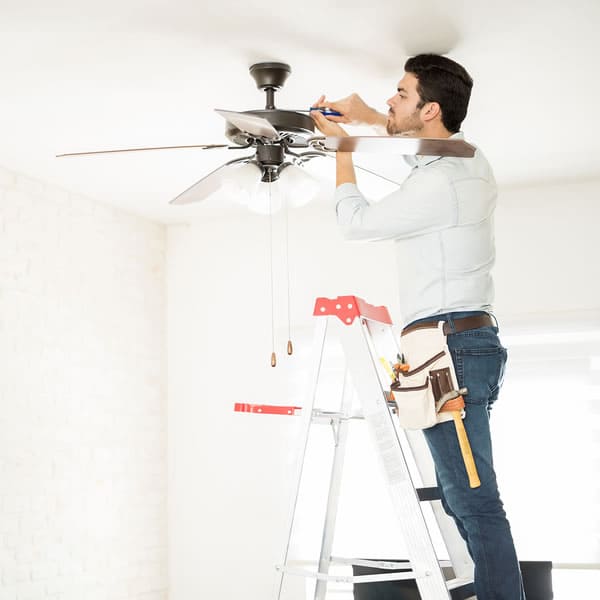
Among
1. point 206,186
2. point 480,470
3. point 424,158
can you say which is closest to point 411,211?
point 424,158

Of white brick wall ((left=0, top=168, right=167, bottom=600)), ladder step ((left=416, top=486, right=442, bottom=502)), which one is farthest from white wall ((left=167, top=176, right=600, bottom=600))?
ladder step ((left=416, top=486, right=442, bottom=502))

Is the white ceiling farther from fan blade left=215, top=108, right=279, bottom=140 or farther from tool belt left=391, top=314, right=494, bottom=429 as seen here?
tool belt left=391, top=314, right=494, bottom=429

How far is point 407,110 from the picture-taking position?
7.84 ft

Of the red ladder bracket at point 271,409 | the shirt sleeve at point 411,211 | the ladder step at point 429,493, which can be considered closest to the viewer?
the shirt sleeve at point 411,211

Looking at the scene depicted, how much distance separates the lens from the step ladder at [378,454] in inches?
89.7

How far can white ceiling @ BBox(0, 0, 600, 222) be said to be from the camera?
8.41ft

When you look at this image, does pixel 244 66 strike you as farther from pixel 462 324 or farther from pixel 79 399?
pixel 79 399

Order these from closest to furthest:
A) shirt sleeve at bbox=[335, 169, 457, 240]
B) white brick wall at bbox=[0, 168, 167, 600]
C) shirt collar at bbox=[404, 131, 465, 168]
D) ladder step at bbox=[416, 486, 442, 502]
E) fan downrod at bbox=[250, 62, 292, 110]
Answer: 1. shirt sleeve at bbox=[335, 169, 457, 240]
2. shirt collar at bbox=[404, 131, 465, 168]
3. ladder step at bbox=[416, 486, 442, 502]
4. fan downrod at bbox=[250, 62, 292, 110]
5. white brick wall at bbox=[0, 168, 167, 600]

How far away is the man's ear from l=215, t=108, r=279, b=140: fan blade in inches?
17.1

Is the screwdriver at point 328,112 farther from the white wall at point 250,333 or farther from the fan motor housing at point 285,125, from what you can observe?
the white wall at point 250,333

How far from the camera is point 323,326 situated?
2.57 metres

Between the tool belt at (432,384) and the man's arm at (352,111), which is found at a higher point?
the man's arm at (352,111)

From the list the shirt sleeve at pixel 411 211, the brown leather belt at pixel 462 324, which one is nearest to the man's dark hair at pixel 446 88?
the shirt sleeve at pixel 411 211

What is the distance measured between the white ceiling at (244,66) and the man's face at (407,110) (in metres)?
0.28
